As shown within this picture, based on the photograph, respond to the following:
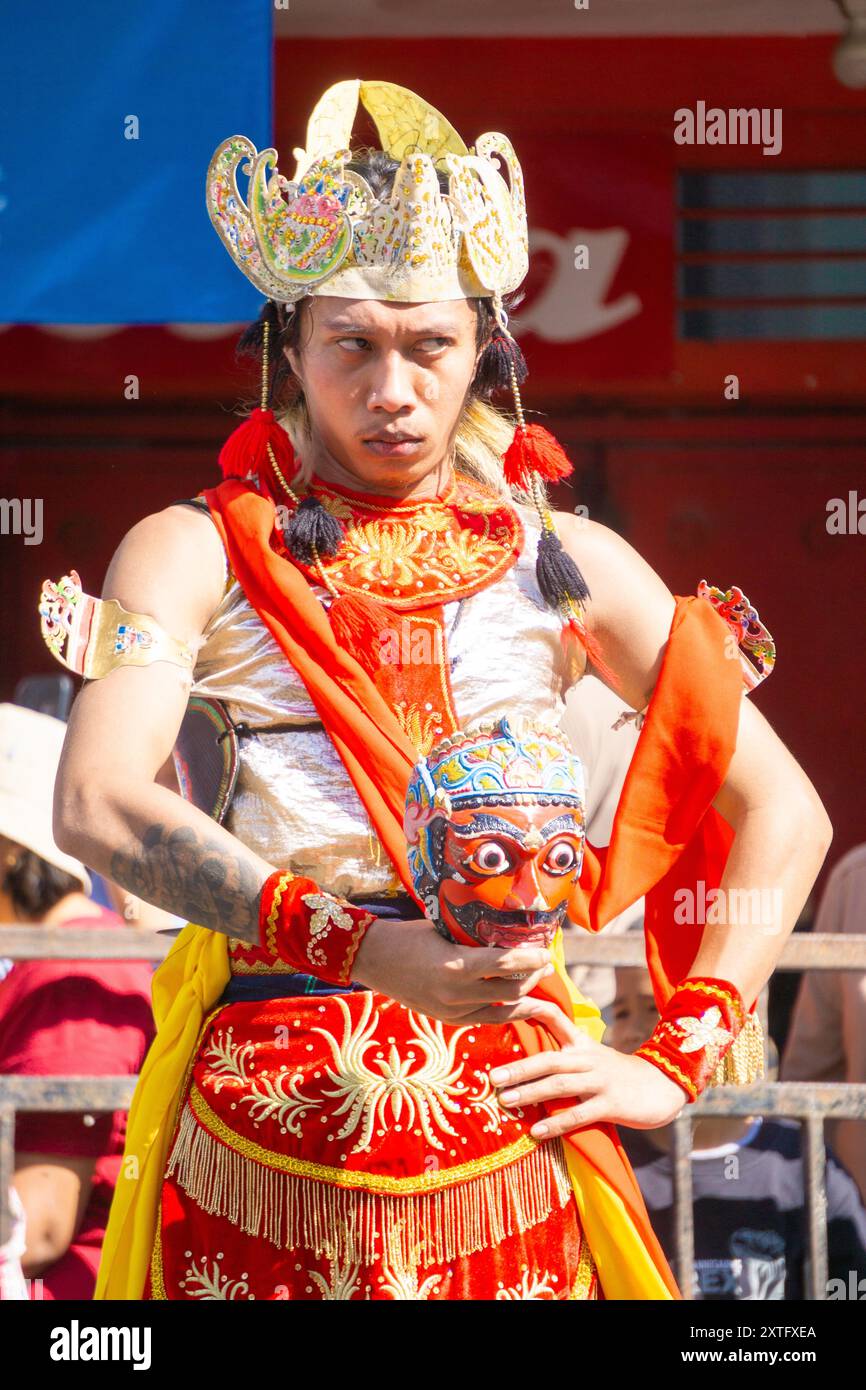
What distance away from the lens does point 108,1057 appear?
3088mm

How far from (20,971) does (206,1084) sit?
4.23 ft

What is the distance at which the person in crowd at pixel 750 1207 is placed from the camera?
313 centimetres

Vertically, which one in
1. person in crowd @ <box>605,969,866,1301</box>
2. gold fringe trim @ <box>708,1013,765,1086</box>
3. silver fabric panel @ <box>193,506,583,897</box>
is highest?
silver fabric panel @ <box>193,506,583,897</box>

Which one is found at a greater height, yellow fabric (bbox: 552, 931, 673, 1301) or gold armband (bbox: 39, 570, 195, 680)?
gold armband (bbox: 39, 570, 195, 680)

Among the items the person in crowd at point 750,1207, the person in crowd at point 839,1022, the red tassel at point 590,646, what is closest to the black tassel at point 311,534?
the red tassel at point 590,646

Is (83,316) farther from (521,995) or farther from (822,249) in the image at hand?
(521,995)

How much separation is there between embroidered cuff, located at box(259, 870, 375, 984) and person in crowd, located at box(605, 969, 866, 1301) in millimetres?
1427

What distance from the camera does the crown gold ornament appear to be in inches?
80.5

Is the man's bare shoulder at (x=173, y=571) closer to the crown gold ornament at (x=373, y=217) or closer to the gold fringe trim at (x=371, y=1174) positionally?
the crown gold ornament at (x=373, y=217)
